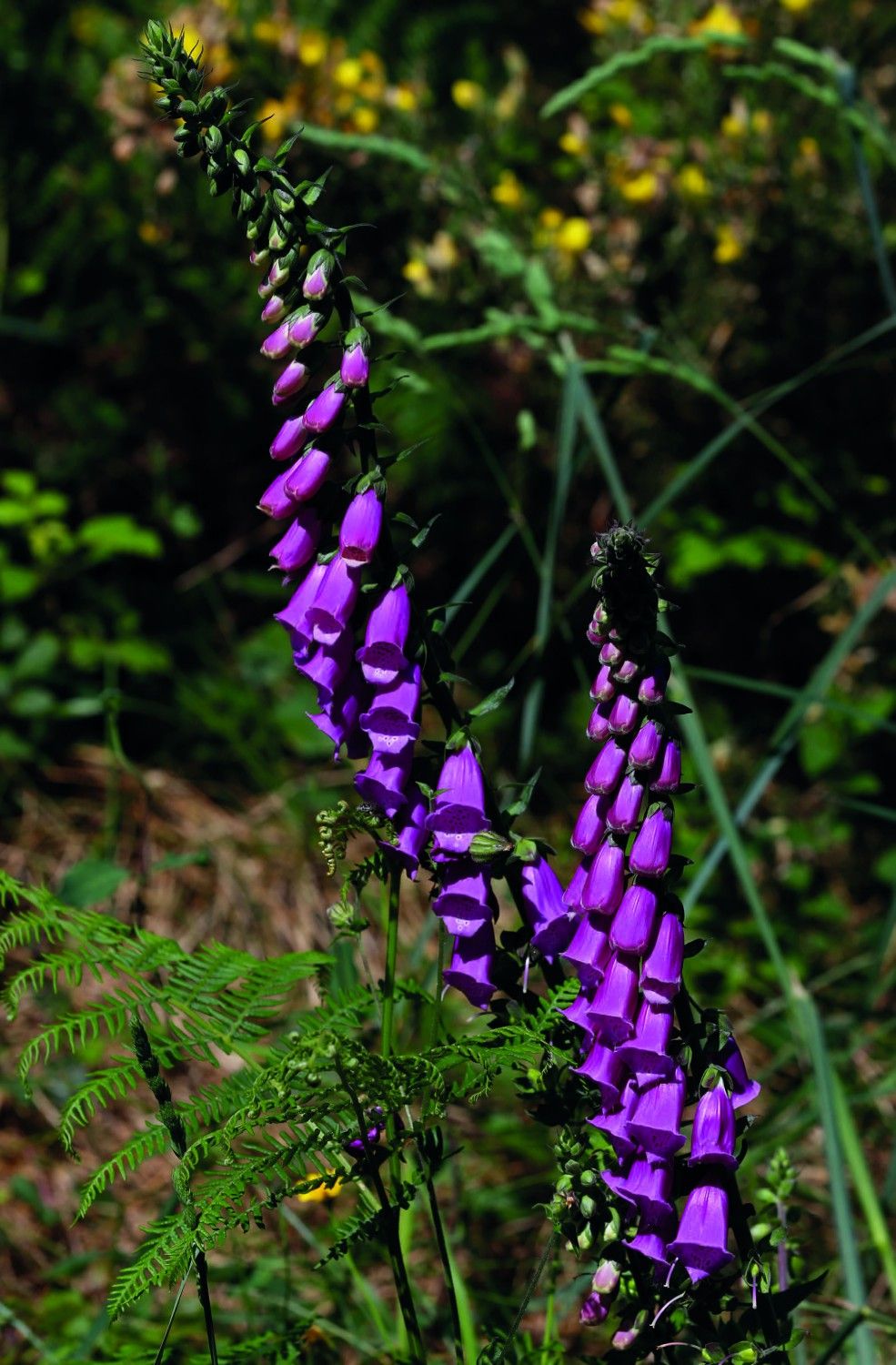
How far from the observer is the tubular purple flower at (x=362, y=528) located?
4.88 feet

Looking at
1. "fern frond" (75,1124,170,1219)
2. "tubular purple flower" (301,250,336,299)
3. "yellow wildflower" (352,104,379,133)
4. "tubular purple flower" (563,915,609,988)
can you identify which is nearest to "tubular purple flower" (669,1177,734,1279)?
"tubular purple flower" (563,915,609,988)

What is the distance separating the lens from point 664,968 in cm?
140

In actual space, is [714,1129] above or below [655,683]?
below

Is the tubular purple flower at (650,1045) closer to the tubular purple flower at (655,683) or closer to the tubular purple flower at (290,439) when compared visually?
the tubular purple flower at (655,683)

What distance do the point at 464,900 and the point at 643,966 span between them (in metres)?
0.22

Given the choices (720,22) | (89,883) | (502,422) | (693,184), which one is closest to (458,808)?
(89,883)

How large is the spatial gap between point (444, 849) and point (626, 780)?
0.73ft

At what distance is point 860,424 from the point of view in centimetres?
468

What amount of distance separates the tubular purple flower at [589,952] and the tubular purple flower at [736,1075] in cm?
16

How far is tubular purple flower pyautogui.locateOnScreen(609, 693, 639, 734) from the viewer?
1400 millimetres

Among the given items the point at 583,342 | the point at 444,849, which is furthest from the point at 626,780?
the point at 583,342

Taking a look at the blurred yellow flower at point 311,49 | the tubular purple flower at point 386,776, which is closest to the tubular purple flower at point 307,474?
the tubular purple flower at point 386,776

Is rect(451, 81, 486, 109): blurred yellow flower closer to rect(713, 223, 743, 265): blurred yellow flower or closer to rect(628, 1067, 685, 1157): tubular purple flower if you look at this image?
rect(713, 223, 743, 265): blurred yellow flower

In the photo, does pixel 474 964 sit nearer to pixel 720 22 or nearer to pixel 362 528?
pixel 362 528
